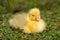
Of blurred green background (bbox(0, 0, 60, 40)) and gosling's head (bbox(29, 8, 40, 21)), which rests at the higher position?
gosling's head (bbox(29, 8, 40, 21))

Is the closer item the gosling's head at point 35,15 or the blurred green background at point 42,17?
the blurred green background at point 42,17

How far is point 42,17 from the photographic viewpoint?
500 centimetres

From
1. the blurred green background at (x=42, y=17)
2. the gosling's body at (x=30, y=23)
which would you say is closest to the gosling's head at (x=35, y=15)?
the gosling's body at (x=30, y=23)

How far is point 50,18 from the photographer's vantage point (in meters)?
4.93

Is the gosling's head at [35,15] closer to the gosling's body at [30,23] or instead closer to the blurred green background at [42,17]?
the gosling's body at [30,23]

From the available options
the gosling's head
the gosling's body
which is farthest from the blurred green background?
the gosling's head

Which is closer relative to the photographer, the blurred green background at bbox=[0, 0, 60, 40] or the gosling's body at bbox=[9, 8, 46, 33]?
the blurred green background at bbox=[0, 0, 60, 40]

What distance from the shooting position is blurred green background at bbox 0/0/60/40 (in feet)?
12.7

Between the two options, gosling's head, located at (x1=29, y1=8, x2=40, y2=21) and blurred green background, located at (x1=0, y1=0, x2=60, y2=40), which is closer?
blurred green background, located at (x1=0, y1=0, x2=60, y2=40)

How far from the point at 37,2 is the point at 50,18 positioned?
1236mm

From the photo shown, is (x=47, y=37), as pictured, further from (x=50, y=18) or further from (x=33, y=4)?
(x=33, y=4)

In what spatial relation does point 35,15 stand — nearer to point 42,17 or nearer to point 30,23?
point 30,23

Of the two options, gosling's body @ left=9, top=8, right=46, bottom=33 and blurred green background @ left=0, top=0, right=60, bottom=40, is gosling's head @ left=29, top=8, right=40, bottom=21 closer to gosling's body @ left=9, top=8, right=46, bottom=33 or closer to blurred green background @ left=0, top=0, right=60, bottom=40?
gosling's body @ left=9, top=8, right=46, bottom=33

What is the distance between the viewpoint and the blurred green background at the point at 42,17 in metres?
3.86
